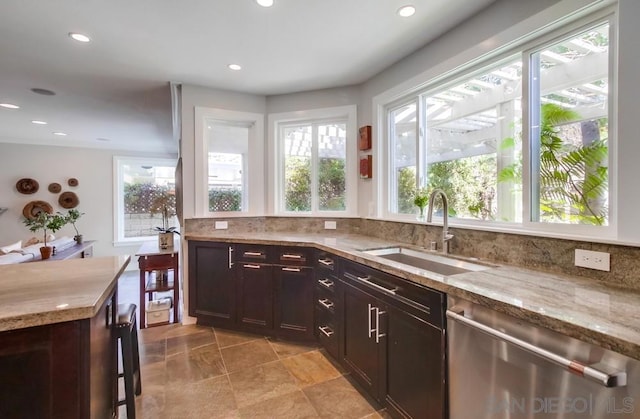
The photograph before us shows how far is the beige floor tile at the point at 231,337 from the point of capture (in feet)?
9.12

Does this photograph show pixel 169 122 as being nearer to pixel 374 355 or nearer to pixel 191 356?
pixel 191 356

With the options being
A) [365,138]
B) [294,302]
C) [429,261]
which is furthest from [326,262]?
[365,138]

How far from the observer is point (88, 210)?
5.99m

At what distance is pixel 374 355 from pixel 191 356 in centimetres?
161

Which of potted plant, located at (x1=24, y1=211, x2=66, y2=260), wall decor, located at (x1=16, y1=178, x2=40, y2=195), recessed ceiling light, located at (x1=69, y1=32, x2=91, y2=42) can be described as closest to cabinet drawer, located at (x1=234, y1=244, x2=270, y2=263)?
recessed ceiling light, located at (x1=69, y1=32, x2=91, y2=42)

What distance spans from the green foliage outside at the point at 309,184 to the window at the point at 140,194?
12.3ft

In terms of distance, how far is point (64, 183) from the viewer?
5.83 metres

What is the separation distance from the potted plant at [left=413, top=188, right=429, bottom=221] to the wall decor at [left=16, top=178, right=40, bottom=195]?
690cm

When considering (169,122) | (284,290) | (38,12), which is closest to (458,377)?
(284,290)

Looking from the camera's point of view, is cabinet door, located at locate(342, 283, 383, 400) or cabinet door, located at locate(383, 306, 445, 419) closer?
cabinet door, located at locate(383, 306, 445, 419)

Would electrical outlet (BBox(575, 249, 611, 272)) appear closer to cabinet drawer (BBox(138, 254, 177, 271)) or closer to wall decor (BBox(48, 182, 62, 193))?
cabinet drawer (BBox(138, 254, 177, 271))

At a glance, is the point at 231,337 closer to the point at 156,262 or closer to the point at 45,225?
the point at 156,262

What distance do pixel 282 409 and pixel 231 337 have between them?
1189 millimetres

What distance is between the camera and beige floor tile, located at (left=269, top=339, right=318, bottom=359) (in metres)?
2.60
